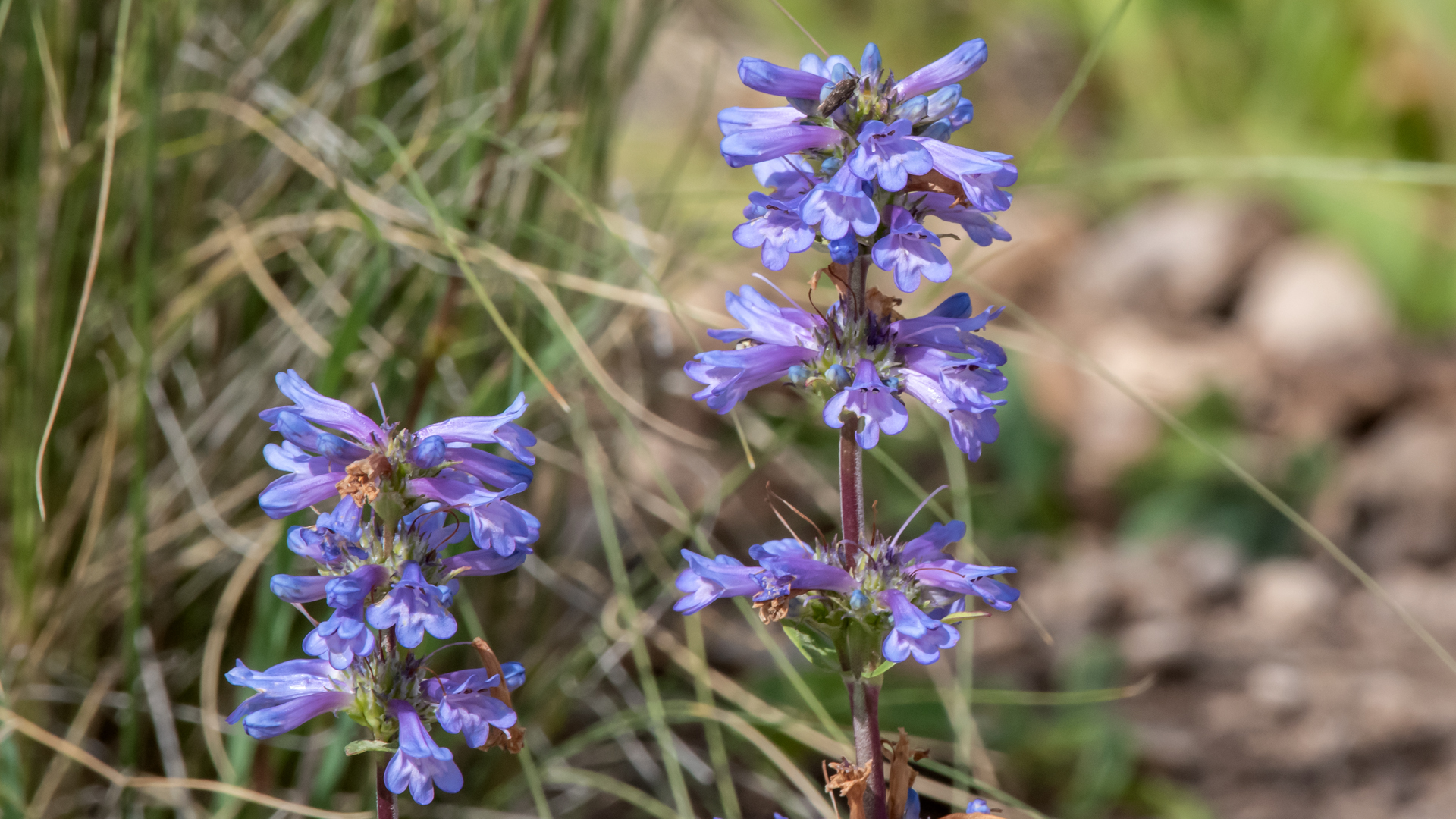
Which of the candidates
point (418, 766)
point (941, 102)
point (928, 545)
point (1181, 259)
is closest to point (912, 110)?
point (941, 102)

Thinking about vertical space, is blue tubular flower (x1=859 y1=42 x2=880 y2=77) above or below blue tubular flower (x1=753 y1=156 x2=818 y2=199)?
above

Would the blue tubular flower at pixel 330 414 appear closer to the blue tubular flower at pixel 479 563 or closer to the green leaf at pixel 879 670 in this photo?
the blue tubular flower at pixel 479 563

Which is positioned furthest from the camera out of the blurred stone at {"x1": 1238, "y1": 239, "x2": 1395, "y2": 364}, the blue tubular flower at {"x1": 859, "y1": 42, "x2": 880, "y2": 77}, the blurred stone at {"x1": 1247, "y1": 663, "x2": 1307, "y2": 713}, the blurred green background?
the blurred stone at {"x1": 1238, "y1": 239, "x2": 1395, "y2": 364}

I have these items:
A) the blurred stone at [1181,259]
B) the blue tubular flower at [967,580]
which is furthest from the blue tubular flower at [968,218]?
the blurred stone at [1181,259]

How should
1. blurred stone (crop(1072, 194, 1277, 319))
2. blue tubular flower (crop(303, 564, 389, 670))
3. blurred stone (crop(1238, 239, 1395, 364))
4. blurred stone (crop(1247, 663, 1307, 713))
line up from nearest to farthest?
blue tubular flower (crop(303, 564, 389, 670)), blurred stone (crop(1247, 663, 1307, 713)), blurred stone (crop(1238, 239, 1395, 364)), blurred stone (crop(1072, 194, 1277, 319))

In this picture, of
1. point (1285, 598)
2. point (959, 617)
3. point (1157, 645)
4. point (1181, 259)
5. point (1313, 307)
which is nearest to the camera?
point (959, 617)

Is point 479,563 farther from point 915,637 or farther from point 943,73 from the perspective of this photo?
point 943,73

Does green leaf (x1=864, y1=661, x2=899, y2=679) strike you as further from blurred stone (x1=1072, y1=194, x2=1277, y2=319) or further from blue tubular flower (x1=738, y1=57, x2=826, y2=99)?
blurred stone (x1=1072, y1=194, x2=1277, y2=319)

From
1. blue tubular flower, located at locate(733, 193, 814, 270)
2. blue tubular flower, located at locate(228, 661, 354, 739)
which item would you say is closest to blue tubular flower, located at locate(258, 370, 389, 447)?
blue tubular flower, located at locate(228, 661, 354, 739)
